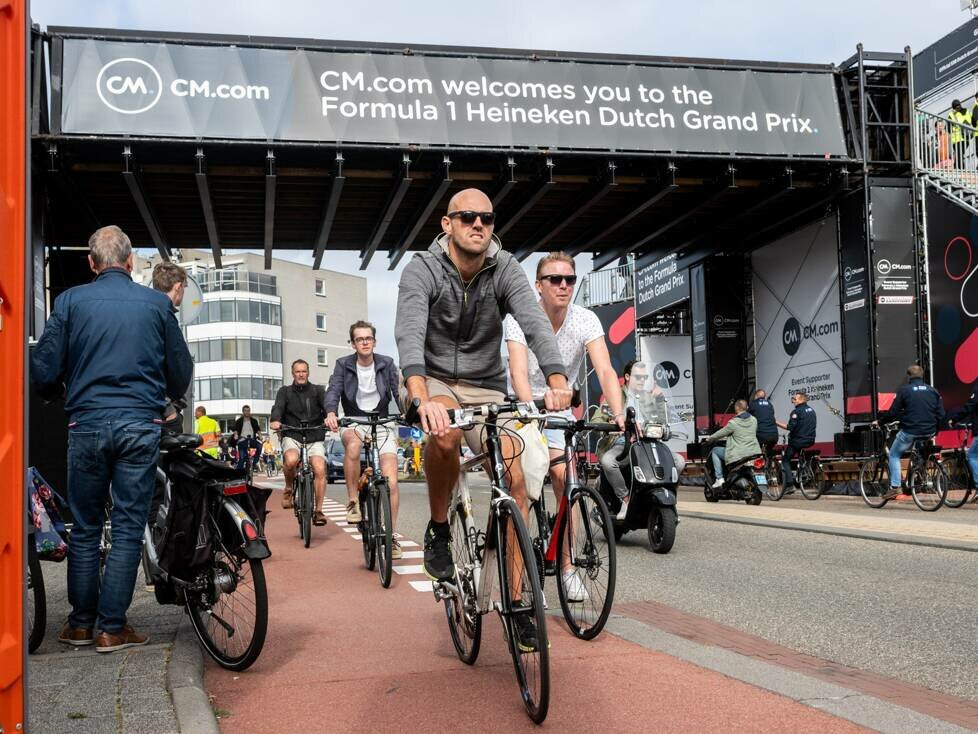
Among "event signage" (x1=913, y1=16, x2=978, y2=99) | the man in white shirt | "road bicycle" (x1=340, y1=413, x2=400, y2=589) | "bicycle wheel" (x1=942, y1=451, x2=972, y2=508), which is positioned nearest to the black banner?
"bicycle wheel" (x1=942, y1=451, x2=972, y2=508)

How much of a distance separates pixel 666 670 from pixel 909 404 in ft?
38.6

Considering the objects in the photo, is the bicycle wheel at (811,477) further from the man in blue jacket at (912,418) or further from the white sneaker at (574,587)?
the white sneaker at (574,587)

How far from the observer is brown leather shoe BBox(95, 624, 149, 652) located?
4.70 m

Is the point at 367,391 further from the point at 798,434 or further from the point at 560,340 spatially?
the point at 798,434

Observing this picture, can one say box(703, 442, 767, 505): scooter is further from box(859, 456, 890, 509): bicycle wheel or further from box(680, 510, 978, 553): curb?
box(680, 510, 978, 553): curb

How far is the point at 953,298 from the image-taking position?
749 inches

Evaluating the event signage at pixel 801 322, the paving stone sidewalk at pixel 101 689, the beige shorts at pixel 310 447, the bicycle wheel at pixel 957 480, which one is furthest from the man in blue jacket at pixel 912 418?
the paving stone sidewalk at pixel 101 689

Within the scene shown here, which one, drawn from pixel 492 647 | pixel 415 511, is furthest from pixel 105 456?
pixel 415 511

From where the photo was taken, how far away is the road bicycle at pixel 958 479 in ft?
47.3

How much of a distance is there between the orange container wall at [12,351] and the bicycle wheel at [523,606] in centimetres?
166

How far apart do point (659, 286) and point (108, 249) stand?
24.9 m

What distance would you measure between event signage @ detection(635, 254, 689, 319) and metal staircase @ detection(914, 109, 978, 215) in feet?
23.1

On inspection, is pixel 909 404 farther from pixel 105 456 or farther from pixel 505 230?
pixel 105 456

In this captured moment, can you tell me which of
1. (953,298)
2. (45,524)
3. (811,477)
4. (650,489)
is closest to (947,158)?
(953,298)
